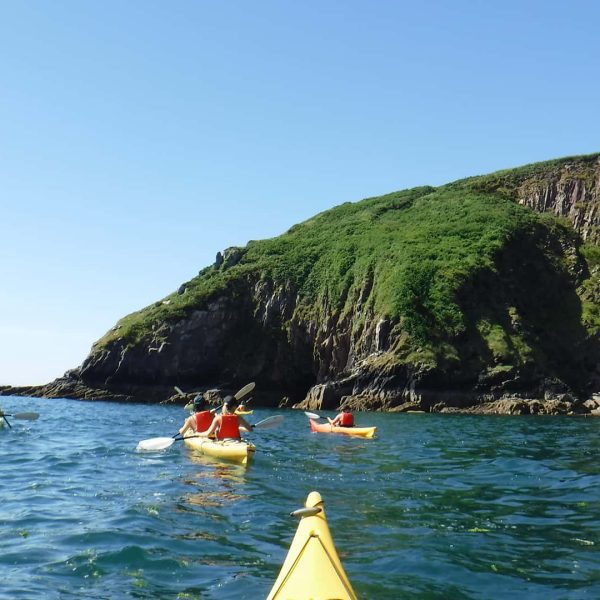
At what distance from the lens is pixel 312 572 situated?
6.30m

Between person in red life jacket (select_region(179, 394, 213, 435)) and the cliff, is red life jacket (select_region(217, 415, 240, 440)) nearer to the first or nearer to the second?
person in red life jacket (select_region(179, 394, 213, 435))

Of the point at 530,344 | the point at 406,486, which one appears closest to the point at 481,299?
the point at 530,344

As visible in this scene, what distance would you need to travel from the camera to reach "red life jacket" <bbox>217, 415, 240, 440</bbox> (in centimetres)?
1966

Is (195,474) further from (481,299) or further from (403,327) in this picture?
(481,299)

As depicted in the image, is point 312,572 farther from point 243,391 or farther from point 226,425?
point 243,391

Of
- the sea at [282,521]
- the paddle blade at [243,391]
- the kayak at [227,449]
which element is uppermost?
the paddle blade at [243,391]

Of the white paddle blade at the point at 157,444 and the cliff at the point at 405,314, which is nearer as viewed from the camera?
the white paddle blade at the point at 157,444

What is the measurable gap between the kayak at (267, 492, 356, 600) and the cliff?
4993 cm

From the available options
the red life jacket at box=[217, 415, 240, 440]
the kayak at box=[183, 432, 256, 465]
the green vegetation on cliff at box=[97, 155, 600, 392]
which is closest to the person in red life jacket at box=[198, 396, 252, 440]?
the red life jacket at box=[217, 415, 240, 440]

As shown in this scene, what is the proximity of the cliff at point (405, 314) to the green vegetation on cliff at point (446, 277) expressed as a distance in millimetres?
203

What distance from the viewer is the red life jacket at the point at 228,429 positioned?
19656 millimetres

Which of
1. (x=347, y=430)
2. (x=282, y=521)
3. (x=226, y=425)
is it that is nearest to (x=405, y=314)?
(x=347, y=430)

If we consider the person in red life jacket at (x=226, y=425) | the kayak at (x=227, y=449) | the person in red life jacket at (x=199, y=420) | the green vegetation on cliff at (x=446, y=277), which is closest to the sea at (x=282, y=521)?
the kayak at (x=227, y=449)

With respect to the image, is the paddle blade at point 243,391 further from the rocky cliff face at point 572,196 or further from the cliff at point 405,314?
the rocky cliff face at point 572,196
